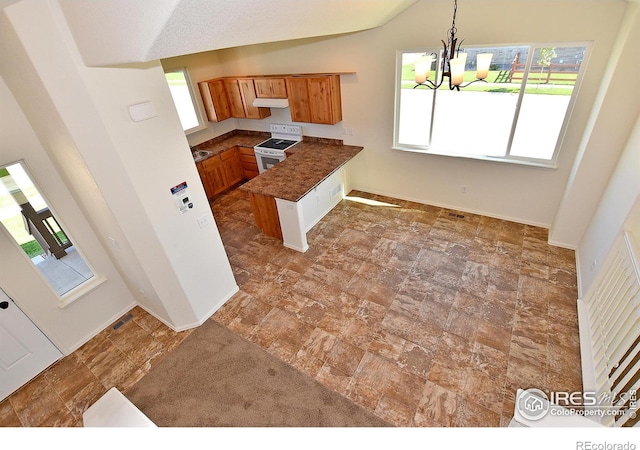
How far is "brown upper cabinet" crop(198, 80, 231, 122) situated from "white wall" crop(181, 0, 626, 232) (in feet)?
1.63

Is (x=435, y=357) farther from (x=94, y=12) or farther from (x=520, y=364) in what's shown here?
(x=94, y=12)

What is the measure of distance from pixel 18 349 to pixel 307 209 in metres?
3.57

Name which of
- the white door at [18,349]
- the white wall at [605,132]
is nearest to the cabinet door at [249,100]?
the white door at [18,349]

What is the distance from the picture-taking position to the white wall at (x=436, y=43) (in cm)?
342

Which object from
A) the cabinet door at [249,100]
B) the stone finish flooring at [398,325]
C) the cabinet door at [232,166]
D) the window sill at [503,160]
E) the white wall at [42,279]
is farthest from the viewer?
the cabinet door at [232,166]

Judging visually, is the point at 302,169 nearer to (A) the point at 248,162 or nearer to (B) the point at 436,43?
(A) the point at 248,162

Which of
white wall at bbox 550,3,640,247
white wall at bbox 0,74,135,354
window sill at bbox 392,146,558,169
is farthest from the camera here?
window sill at bbox 392,146,558,169

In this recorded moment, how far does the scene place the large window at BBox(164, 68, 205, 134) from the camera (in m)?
5.52

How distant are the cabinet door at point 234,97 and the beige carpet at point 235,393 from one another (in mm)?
4384

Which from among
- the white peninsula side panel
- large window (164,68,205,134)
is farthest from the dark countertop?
large window (164,68,205,134)

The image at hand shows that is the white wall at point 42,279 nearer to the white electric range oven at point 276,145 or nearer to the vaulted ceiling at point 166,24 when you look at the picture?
the vaulted ceiling at point 166,24

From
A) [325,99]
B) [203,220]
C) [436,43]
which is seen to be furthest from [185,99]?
[436,43]

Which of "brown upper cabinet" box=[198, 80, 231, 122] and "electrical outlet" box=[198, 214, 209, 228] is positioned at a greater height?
"brown upper cabinet" box=[198, 80, 231, 122]

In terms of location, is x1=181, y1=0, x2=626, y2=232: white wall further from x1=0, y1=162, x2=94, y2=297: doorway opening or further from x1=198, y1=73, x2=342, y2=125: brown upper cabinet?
x1=0, y1=162, x2=94, y2=297: doorway opening
